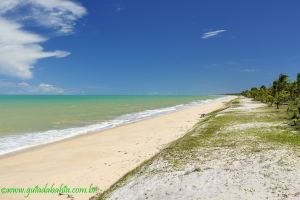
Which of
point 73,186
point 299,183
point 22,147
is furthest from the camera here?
point 22,147

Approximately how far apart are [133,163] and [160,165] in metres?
4.05

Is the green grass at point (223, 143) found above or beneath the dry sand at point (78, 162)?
above

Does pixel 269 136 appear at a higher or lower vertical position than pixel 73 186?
higher

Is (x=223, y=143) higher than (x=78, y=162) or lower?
higher

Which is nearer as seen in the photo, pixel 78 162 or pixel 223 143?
pixel 223 143

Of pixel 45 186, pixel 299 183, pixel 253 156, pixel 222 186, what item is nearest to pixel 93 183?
pixel 45 186

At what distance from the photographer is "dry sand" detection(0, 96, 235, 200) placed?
51.8 feet

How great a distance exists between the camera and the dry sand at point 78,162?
15797 millimetres

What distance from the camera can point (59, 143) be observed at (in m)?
27.5

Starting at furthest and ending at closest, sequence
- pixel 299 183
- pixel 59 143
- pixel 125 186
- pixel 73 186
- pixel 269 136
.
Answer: pixel 59 143
pixel 269 136
pixel 73 186
pixel 125 186
pixel 299 183

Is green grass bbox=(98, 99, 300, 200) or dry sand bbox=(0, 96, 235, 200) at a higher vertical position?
green grass bbox=(98, 99, 300, 200)

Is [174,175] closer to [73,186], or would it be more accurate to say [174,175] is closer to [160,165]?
[160,165]

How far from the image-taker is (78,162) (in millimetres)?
20109

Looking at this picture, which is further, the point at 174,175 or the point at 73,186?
the point at 73,186
